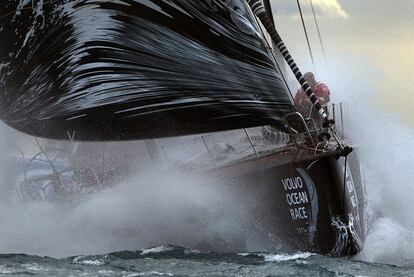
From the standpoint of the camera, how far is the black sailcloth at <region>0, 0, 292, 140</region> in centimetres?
714

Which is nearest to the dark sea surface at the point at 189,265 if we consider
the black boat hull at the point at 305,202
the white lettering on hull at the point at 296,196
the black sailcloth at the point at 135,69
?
the black boat hull at the point at 305,202

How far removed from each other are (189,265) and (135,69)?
2124mm

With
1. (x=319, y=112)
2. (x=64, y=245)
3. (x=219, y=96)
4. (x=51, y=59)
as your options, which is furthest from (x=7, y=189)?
(x=319, y=112)

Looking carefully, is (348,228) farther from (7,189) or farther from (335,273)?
(7,189)

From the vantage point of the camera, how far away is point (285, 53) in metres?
7.50

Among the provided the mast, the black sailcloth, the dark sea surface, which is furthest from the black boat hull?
the black sailcloth

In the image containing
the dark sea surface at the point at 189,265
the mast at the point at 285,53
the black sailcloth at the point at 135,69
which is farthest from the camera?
the mast at the point at 285,53

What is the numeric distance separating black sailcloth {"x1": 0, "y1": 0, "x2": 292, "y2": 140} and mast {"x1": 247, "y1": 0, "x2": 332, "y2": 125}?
22 cm

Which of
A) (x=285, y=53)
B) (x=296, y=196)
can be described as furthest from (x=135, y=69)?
(x=296, y=196)

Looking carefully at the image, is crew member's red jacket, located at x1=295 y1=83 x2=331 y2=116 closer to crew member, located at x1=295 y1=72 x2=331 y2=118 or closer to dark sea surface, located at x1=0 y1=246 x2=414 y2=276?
crew member, located at x1=295 y1=72 x2=331 y2=118

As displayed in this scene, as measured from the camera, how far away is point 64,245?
795cm

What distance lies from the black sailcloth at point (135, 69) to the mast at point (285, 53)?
0.72 ft

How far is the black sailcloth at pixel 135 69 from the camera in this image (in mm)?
7145

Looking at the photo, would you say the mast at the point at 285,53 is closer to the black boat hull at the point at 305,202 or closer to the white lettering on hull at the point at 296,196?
the black boat hull at the point at 305,202
